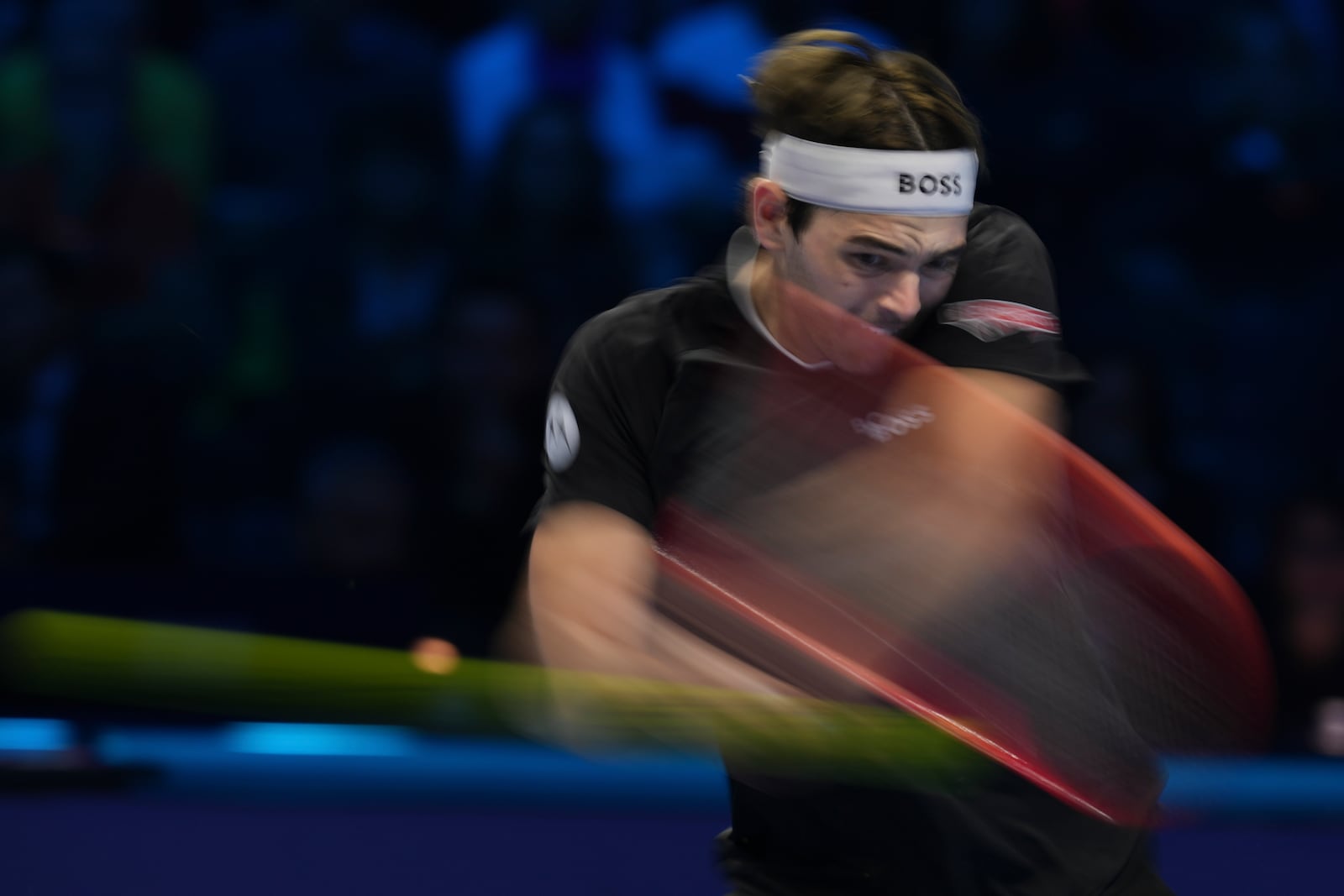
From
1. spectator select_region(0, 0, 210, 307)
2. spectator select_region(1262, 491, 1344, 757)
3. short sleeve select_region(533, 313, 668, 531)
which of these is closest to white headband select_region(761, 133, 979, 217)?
short sleeve select_region(533, 313, 668, 531)

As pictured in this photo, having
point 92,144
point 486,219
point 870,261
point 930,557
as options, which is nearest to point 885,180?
point 870,261

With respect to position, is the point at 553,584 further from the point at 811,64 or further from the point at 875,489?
the point at 811,64

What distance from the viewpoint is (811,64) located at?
8.10 feet

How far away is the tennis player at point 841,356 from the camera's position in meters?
2.35

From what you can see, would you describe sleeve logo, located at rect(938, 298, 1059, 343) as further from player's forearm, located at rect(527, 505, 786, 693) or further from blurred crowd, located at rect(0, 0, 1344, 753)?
blurred crowd, located at rect(0, 0, 1344, 753)

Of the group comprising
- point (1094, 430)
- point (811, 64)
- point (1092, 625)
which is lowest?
point (1094, 430)

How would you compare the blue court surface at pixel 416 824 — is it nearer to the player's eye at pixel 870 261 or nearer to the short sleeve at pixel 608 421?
the short sleeve at pixel 608 421

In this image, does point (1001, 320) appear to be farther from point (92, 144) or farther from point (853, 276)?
point (92, 144)

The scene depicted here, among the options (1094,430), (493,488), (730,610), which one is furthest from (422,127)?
(730,610)

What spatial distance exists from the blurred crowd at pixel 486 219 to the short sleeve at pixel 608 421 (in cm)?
216

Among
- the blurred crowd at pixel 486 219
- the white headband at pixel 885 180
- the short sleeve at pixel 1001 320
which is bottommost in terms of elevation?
the blurred crowd at pixel 486 219

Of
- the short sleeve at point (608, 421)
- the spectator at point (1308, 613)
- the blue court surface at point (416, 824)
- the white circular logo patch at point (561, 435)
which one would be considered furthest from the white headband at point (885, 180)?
the spectator at point (1308, 613)

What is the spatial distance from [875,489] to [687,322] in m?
0.34

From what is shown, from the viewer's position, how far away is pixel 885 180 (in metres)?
2.37
